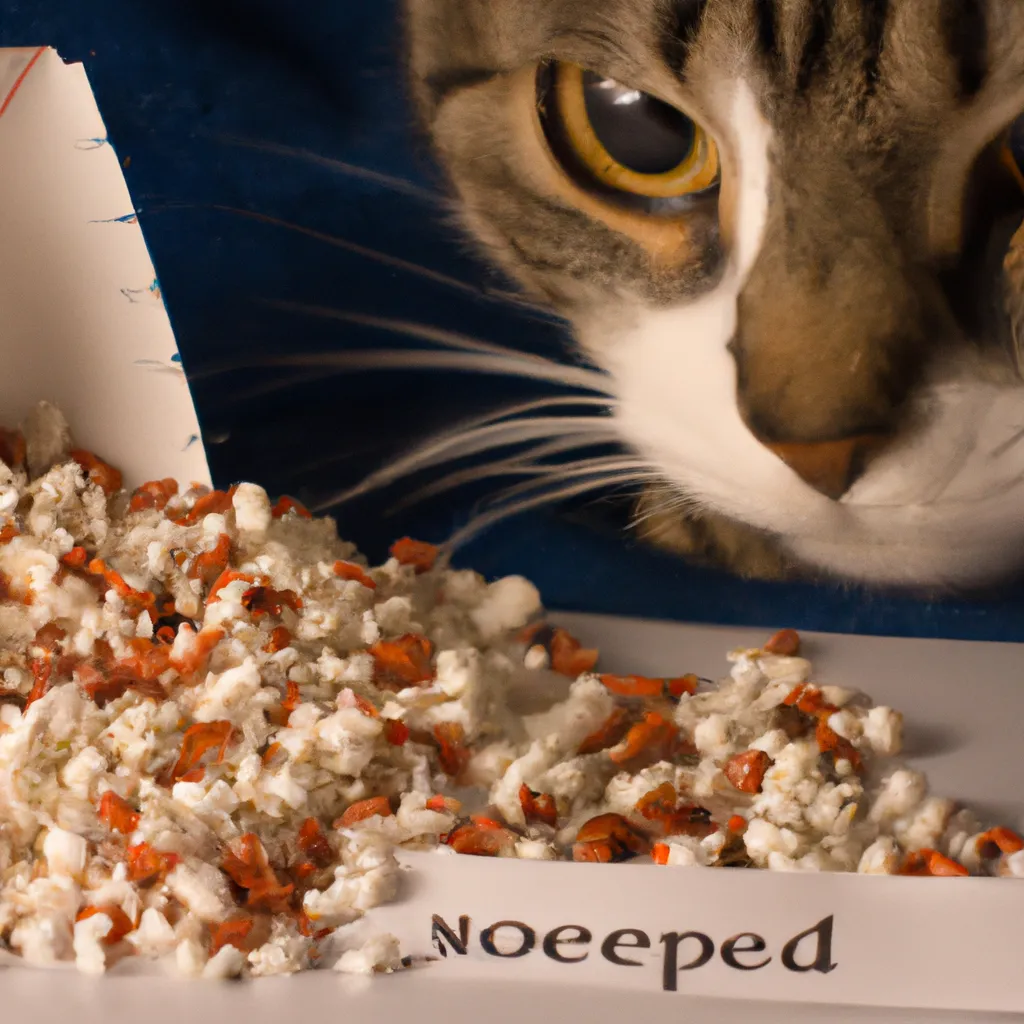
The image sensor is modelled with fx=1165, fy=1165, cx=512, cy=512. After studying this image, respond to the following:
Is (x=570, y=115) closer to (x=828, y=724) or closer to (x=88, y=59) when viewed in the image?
(x=88, y=59)

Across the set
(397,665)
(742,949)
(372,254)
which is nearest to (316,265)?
(372,254)

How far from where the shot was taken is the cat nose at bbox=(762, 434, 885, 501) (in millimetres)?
1179

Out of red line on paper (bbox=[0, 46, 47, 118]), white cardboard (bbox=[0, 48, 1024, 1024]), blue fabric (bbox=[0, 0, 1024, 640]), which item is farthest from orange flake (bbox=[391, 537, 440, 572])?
red line on paper (bbox=[0, 46, 47, 118])

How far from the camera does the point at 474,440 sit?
133 centimetres

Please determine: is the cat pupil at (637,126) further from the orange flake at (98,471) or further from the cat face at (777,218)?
the orange flake at (98,471)

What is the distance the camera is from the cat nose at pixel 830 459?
46.4 inches

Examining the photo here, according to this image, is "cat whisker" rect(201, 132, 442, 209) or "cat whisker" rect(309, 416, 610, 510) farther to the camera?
"cat whisker" rect(309, 416, 610, 510)

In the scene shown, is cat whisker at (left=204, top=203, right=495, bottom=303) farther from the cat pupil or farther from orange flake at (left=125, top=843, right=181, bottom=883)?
orange flake at (left=125, top=843, right=181, bottom=883)

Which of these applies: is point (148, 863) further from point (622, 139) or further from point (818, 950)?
point (622, 139)

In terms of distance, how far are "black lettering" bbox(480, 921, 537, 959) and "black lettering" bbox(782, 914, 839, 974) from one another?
21cm

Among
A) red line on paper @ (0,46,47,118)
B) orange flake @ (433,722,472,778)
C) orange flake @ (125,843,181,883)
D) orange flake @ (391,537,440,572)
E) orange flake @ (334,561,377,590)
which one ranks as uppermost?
red line on paper @ (0,46,47,118)

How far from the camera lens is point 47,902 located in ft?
3.13

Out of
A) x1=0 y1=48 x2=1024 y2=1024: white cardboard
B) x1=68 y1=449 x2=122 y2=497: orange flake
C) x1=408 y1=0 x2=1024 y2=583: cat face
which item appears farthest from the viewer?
x1=68 y1=449 x2=122 y2=497: orange flake

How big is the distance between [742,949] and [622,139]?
73cm
